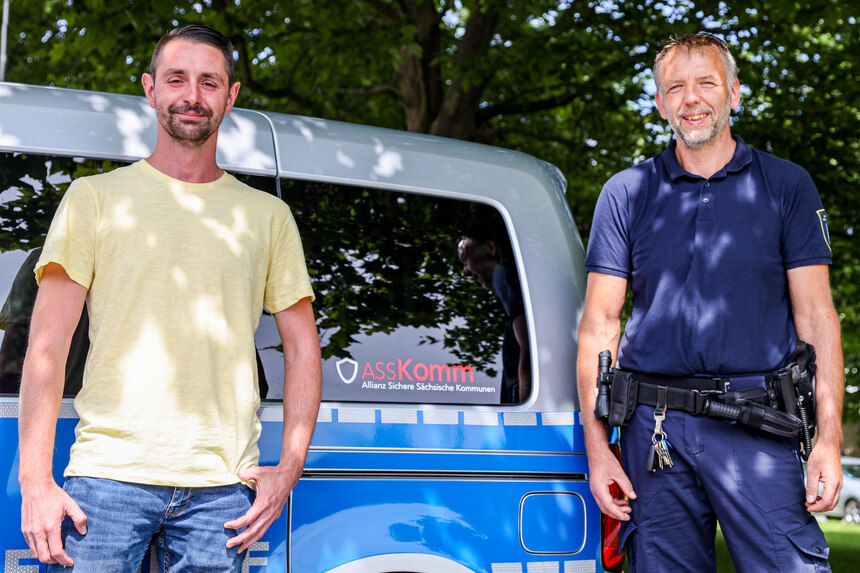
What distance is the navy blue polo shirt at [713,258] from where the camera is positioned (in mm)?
2611

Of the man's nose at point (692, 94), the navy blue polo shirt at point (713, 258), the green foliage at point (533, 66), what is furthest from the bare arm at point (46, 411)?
the green foliage at point (533, 66)

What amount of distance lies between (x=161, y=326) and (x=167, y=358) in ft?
0.25

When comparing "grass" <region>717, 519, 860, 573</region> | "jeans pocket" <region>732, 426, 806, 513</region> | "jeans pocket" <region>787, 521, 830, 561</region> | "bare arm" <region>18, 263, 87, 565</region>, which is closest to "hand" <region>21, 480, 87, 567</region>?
"bare arm" <region>18, 263, 87, 565</region>

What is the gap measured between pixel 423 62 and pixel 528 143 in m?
2.53

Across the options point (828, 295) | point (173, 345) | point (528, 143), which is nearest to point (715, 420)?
point (828, 295)

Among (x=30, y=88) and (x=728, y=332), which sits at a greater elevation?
(x=30, y=88)

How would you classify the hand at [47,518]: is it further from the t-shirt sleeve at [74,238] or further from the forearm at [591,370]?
the forearm at [591,370]

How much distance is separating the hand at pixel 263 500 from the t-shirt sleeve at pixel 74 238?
0.60 m

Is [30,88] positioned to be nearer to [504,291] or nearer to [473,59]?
[504,291]

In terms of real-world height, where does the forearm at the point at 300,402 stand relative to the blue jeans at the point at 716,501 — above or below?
above

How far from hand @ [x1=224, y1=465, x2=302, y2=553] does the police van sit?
18 centimetres

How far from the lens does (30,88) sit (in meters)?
2.50

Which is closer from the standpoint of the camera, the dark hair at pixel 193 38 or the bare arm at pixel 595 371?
the dark hair at pixel 193 38

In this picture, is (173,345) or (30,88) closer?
(173,345)
